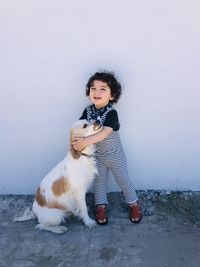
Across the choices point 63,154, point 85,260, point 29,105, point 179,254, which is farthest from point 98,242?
point 29,105

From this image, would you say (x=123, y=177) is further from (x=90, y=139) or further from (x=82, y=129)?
(x=82, y=129)

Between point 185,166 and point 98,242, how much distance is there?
1.19m

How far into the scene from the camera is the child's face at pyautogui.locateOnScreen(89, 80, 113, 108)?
4.07 metres

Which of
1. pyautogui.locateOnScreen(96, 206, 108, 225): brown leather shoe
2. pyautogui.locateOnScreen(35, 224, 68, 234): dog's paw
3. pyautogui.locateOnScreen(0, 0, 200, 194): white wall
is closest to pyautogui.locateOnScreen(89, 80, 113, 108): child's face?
pyautogui.locateOnScreen(0, 0, 200, 194): white wall

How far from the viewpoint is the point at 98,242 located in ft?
13.0

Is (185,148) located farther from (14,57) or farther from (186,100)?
(14,57)

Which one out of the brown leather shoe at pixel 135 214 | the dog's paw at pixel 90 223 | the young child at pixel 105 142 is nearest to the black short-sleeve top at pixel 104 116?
the young child at pixel 105 142

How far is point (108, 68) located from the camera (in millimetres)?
4191

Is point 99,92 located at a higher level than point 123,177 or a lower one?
higher

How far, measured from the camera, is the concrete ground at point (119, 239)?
3703 mm

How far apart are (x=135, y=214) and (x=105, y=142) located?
0.69 m

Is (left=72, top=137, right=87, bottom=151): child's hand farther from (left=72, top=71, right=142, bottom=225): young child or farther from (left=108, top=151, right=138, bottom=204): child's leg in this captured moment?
(left=108, top=151, right=138, bottom=204): child's leg

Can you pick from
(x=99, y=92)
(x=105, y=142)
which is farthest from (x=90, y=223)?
(x=99, y=92)

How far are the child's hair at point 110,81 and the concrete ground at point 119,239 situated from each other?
1.08m
